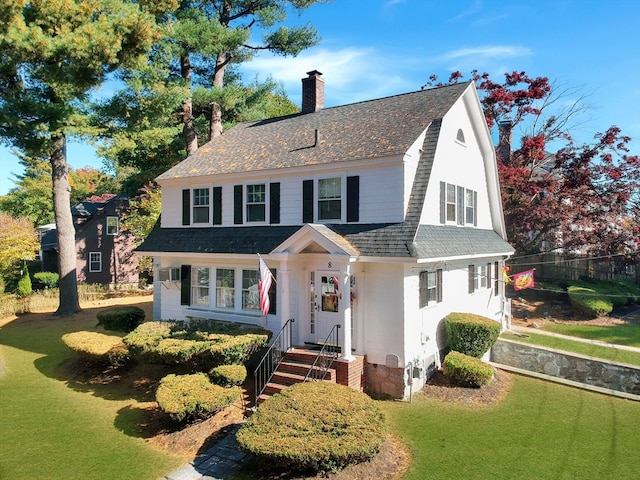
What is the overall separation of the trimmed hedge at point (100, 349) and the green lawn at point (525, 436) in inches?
296

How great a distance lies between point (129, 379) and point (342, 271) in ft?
22.7

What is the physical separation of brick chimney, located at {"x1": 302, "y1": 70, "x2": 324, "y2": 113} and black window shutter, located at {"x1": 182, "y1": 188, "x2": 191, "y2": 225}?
5.81 meters

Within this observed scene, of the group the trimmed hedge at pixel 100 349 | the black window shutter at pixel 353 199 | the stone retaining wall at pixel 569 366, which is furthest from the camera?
the stone retaining wall at pixel 569 366

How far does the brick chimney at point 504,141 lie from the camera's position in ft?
83.9

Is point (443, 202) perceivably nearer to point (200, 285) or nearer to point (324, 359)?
point (324, 359)

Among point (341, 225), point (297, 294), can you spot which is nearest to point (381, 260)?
point (341, 225)

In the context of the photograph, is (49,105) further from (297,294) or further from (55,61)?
(297,294)

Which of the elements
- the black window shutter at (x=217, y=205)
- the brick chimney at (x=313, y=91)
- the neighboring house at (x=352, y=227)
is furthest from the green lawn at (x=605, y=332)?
the black window shutter at (x=217, y=205)

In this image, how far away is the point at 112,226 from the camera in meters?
32.4

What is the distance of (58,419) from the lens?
9992mm

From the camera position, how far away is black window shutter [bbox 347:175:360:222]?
12.2 metres

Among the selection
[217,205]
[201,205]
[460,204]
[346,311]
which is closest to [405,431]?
[346,311]

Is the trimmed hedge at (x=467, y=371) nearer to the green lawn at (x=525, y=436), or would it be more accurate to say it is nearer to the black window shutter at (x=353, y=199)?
the green lawn at (x=525, y=436)

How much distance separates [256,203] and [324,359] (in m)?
5.56
